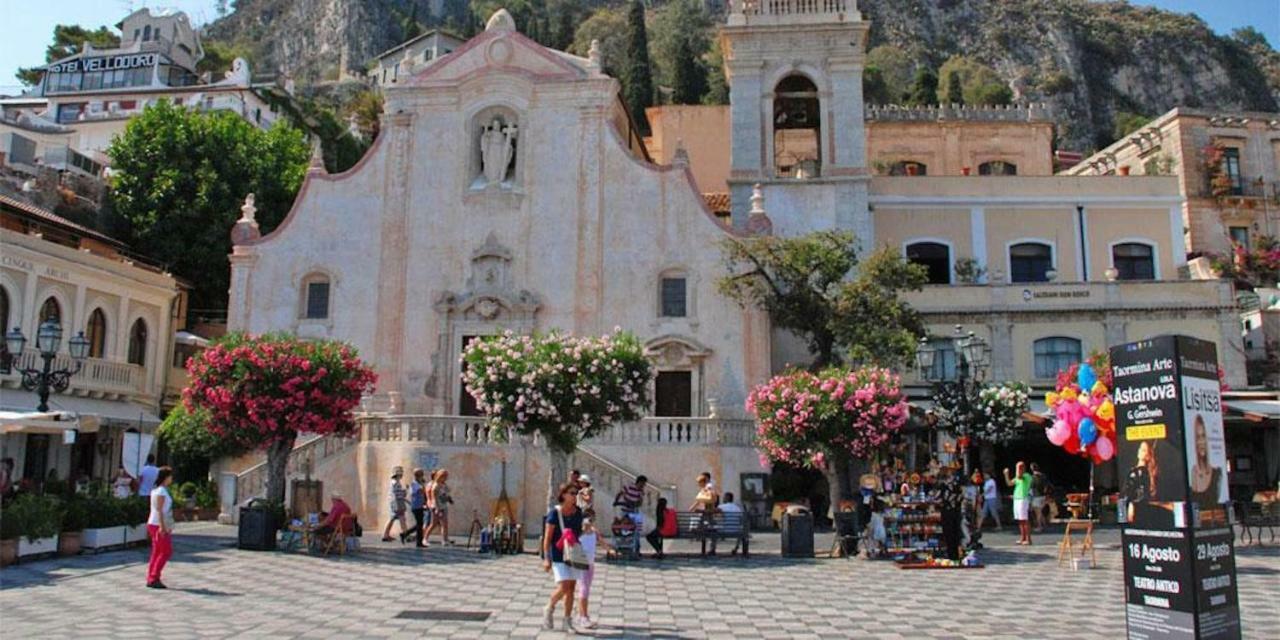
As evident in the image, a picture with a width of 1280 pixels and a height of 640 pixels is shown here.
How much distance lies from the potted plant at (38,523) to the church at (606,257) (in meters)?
7.65

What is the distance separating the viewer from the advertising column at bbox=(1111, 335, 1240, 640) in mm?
9250

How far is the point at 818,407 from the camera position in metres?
21.5

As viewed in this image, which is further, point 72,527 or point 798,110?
point 798,110

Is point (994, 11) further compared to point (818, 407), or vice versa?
point (994, 11)

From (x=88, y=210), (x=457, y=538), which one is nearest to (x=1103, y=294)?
(x=457, y=538)

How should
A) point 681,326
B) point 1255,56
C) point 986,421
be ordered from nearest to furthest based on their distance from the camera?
point 986,421 → point 681,326 → point 1255,56

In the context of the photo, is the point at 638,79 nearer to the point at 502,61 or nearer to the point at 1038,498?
the point at 502,61

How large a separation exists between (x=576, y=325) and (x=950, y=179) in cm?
1633

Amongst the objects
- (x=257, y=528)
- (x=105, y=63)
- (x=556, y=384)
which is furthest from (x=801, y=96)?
(x=105, y=63)

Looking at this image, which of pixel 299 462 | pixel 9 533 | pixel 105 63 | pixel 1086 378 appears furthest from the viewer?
pixel 105 63

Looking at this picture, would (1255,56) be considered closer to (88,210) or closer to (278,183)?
(278,183)

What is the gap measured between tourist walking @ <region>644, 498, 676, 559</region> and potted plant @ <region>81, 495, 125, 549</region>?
34.4 feet

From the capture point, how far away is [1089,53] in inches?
4304

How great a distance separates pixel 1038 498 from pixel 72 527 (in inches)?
871
